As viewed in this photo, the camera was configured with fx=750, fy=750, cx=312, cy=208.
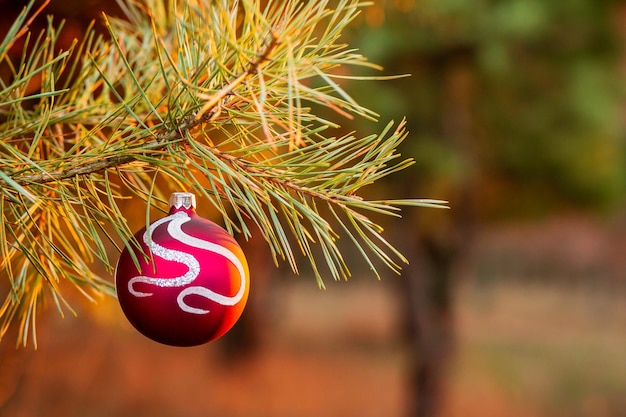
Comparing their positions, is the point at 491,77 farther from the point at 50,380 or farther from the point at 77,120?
the point at 50,380

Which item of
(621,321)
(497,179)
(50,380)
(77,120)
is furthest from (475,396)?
(77,120)

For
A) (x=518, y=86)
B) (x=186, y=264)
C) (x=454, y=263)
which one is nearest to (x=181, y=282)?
(x=186, y=264)

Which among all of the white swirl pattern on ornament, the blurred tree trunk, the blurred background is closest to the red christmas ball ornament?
the white swirl pattern on ornament

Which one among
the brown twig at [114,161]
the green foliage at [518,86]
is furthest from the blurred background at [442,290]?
the brown twig at [114,161]

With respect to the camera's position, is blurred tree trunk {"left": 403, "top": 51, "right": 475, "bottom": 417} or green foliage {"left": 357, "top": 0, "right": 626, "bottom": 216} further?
blurred tree trunk {"left": 403, "top": 51, "right": 475, "bottom": 417}

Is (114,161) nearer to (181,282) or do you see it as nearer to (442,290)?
(181,282)

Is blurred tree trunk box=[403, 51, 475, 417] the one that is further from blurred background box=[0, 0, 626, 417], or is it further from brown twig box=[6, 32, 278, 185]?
brown twig box=[6, 32, 278, 185]
